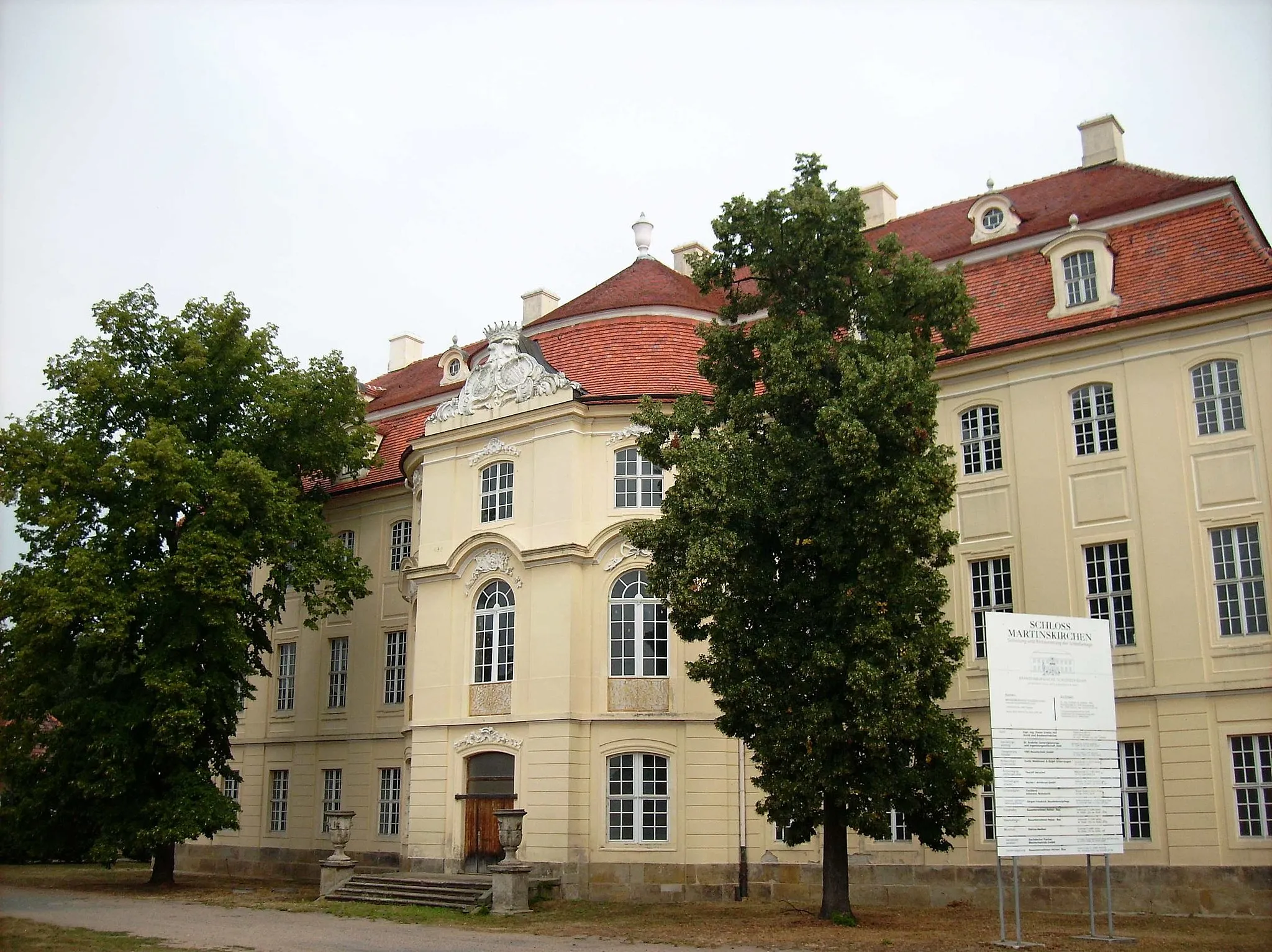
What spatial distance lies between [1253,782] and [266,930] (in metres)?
15.6

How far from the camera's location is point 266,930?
741 inches

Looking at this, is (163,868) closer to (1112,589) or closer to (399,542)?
(399,542)

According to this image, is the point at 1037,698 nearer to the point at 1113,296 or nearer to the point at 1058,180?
the point at 1113,296

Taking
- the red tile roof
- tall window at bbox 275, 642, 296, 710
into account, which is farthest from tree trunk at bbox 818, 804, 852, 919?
tall window at bbox 275, 642, 296, 710

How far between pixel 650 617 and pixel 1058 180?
1309 cm

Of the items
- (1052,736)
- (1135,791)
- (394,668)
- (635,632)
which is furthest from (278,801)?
(1052,736)

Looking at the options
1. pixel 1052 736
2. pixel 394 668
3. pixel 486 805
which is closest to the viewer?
pixel 1052 736

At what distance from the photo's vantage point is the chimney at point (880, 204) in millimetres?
30234

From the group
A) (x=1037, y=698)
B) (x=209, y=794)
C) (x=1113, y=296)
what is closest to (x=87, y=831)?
(x=209, y=794)

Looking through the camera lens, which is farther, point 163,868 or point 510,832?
point 163,868

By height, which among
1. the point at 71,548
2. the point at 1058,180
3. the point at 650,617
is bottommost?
the point at 650,617

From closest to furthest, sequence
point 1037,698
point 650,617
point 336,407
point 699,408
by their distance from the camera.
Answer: point 1037,698
point 699,408
point 650,617
point 336,407

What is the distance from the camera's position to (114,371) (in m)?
27.3

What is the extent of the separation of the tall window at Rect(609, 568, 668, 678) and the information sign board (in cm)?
1015
